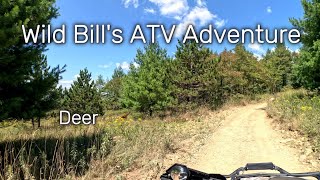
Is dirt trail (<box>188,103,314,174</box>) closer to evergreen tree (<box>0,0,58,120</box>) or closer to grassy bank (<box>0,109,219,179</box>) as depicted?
grassy bank (<box>0,109,219,179</box>)

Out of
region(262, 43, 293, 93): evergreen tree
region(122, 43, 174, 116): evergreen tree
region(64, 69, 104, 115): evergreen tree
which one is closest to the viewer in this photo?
region(122, 43, 174, 116): evergreen tree

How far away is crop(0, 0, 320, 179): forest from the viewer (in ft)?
27.7

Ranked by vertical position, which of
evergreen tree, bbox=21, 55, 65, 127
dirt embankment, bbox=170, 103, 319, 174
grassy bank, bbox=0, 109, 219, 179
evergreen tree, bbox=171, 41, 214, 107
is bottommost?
dirt embankment, bbox=170, 103, 319, 174

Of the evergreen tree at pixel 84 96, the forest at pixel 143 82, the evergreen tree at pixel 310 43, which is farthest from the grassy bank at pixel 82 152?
the evergreen tree at pixel 84 96

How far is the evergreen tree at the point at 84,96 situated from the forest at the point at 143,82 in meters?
0.11

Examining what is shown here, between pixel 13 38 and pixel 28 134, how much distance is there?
364cm

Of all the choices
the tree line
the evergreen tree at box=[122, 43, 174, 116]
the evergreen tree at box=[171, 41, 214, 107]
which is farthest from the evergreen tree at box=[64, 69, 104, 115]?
the evergreen tree at box=[171, 41, 214, 107]

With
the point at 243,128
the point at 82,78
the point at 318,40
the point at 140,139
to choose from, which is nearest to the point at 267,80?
the point at 82,78

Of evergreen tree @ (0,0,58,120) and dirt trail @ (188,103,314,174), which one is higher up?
evergreen tree @ (0,0,58,120)

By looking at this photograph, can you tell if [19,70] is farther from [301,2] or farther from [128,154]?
[301,2]

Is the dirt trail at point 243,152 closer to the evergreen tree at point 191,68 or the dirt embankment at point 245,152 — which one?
the dirt embankment at point 245,152

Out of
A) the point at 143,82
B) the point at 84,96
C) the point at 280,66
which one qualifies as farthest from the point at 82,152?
the point at 280,66

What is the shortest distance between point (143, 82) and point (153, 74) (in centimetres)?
117

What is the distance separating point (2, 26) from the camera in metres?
7.52
